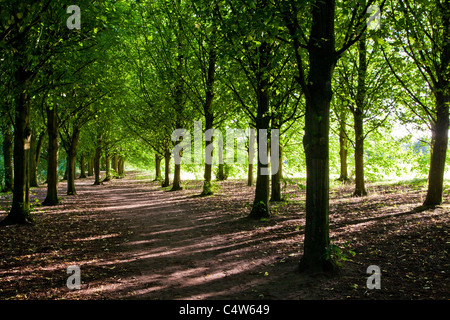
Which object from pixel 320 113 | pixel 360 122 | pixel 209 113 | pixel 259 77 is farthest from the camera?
pixel 209 113

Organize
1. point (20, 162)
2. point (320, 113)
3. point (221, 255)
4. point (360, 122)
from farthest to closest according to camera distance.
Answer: point (360, 122), point (20, 162), point (221, 255), point (320, 113)

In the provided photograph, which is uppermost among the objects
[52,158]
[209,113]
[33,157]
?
[209,113]

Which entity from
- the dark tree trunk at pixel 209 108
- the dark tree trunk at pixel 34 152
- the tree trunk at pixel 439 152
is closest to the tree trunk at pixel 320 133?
the tree trunk at pixel 439 152

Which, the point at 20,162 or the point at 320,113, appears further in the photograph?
the point at 20,162

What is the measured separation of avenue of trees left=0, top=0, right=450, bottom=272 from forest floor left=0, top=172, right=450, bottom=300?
2.73 ft

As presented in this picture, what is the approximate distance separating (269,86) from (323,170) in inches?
211

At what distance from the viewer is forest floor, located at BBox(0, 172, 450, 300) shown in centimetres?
496

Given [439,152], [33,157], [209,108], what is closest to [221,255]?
[439,152]

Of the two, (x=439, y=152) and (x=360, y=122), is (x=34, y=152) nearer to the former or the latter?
(x=360, y=122)

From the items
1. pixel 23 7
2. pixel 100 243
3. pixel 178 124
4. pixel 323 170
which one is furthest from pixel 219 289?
pixel 178 124

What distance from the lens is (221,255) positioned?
23.3ft

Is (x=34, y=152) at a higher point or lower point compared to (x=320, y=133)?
higher

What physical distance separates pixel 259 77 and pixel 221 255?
612 centimetres

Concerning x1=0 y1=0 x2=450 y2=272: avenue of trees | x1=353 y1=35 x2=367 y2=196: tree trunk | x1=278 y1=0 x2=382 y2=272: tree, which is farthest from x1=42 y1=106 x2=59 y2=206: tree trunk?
x1=353 y1=35 x2=367 y2=196: tree trunk
